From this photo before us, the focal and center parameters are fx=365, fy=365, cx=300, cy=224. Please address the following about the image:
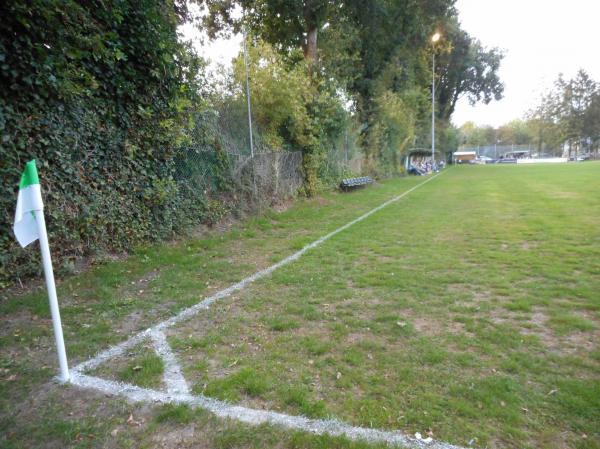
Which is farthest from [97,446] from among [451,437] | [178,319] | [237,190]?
[237,190]

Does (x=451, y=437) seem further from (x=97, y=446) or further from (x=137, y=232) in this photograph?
(x=137, y=232)

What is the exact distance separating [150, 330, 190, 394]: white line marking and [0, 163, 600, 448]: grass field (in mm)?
73

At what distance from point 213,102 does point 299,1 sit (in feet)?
25.1

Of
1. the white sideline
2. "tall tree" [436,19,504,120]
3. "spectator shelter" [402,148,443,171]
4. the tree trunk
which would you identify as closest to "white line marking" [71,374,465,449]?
the white sideline

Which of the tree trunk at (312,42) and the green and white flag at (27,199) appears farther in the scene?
the tree trunk at (312,42)

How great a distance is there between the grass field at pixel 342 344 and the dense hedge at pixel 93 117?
2.12 ft

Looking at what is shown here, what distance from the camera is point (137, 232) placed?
6.13 meters

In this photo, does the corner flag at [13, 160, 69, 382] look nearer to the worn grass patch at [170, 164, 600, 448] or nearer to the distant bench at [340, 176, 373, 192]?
the worn grass patch at [170, 164, 600, 448]

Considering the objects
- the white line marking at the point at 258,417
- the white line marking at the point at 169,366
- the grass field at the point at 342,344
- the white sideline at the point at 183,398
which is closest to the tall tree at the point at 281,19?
the grass field at the point at 342,344

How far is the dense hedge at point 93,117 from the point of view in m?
4.27

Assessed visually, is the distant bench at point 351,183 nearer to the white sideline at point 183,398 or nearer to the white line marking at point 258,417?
the white sideline at point 183,398

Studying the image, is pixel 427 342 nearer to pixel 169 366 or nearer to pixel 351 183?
pixel 169 366

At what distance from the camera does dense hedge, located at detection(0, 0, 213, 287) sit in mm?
4273

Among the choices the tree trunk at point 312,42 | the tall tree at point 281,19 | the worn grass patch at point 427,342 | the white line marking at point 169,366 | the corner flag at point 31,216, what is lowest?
the worn grass patch at point 427,342
